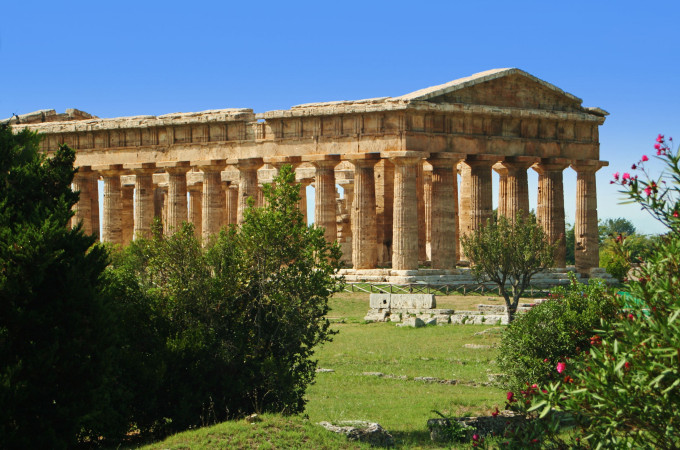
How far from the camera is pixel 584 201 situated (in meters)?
45.3

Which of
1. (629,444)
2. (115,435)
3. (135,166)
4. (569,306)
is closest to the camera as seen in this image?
(629,444)

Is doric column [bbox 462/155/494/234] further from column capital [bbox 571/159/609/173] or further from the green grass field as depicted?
the green grass field

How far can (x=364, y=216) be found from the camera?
42.5m

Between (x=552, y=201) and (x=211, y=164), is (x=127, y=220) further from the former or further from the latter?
(x=552, y=201)

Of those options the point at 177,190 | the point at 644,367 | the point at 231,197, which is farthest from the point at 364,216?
the point at 644,367

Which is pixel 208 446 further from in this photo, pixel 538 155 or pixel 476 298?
pixel 538 155

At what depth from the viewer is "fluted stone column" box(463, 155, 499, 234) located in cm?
4344

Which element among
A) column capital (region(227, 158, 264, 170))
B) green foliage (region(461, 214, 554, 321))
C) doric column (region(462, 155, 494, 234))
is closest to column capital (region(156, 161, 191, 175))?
column capital (region(227, 158, 264, 170))

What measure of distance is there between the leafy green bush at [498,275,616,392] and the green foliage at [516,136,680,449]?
8.90m

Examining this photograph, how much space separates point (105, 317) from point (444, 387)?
9468 millimetres

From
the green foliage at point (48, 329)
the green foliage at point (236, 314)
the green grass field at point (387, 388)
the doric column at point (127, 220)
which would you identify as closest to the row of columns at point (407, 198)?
the doric column at point (127, 220)

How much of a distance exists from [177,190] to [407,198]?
13.0 m

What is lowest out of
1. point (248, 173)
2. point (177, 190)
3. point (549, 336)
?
point (549, 336)

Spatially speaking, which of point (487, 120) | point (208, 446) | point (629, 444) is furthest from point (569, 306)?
point (487, 120)
